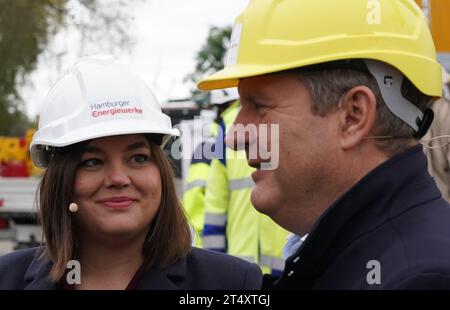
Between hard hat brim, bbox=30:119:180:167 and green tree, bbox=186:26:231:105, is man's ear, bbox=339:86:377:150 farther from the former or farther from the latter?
green tree, bbox=186:26:231:105

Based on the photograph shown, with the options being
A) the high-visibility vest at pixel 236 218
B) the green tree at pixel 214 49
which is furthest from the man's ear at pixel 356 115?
the green tree at pixel 214 49

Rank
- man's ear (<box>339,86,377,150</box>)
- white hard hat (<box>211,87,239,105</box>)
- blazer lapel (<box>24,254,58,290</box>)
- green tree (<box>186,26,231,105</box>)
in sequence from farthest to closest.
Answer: green tree (<box>186,26,231,105</box>) < white hard hat (<box>211,87,239,105</box>) < blazer lapel (<box>24,254,58,290</box>) < man's ear (<box>339,86,377,150</box>)

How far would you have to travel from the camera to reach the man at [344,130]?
5.52ft

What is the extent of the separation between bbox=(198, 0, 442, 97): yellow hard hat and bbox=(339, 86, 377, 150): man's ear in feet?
0.31

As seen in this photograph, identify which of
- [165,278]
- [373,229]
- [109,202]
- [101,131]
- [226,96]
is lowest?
[165,278]

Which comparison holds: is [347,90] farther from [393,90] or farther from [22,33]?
[22,33]

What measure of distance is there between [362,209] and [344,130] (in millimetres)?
216

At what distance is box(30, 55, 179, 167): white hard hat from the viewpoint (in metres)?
2.68

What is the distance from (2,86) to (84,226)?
93.3ft

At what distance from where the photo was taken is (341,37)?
1.82m


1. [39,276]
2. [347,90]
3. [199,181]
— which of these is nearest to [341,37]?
[347,90]

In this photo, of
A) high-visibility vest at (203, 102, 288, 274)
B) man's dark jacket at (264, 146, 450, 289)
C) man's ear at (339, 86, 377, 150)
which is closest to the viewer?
man's dark jacket at (264, 146, 450, 289)

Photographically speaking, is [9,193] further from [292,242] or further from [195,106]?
[292,242]

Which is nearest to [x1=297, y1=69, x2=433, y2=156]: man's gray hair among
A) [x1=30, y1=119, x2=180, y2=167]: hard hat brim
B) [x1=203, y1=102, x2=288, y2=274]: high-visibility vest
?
[x1=30, y1=119, x2=180, y2=167]: hard hat brim
